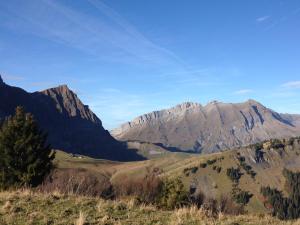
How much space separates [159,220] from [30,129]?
53.0 metres

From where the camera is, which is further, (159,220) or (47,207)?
(47,207)

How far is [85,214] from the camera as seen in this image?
14344 millimetres

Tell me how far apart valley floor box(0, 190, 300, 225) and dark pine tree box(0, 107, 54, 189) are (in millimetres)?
44561

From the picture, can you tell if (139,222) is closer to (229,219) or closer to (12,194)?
(229,219)

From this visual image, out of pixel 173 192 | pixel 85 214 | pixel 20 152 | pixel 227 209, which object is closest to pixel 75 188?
pixel 85 214

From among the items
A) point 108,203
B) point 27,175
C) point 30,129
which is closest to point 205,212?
point 108,203

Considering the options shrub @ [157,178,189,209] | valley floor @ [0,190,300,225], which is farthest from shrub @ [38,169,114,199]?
shrub @ [157,178,189,209]

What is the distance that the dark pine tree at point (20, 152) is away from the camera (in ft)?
198

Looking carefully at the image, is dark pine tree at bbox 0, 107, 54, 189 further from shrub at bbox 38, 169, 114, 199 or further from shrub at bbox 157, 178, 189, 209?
shrub at bbox 38, 169, 114, 199

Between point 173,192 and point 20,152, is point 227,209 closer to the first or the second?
point 20,152

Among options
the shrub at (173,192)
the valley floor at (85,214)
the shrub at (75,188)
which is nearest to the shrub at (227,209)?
the valley floor at (85,214)

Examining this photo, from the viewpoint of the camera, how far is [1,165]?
61906mm

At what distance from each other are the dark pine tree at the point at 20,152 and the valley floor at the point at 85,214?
4456 centimetres

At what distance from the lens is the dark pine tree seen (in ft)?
198
